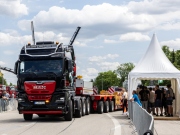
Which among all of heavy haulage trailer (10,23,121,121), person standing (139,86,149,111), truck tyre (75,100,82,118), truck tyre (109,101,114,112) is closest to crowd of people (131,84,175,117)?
person standing (139,86,149,111)

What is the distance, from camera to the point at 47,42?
21.7 metres

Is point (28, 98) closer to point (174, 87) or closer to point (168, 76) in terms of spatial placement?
point (168, 76)

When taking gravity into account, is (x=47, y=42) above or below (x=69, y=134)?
above

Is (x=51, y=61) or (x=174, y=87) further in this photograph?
(x=174, y=87)

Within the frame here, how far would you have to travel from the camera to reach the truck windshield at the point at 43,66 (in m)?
20.2

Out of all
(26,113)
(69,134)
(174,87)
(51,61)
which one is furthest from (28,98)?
(174,87)

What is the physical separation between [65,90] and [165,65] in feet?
21.3

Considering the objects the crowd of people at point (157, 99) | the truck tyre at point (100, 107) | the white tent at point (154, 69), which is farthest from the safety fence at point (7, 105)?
the white tent at point (154, 69)

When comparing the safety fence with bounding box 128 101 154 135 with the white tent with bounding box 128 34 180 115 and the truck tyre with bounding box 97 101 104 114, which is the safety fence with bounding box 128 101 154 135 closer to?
the white tent with bounding box 128 34 180 115

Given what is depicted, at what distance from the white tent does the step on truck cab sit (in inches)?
191

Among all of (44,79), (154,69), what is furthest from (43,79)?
(154,69)

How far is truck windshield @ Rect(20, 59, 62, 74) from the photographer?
2020 cm

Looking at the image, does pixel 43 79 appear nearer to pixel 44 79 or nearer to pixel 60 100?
pixel 44 79

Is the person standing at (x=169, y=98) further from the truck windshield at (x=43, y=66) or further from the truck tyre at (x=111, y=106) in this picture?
the truck tyre at (x=111, y=106)
